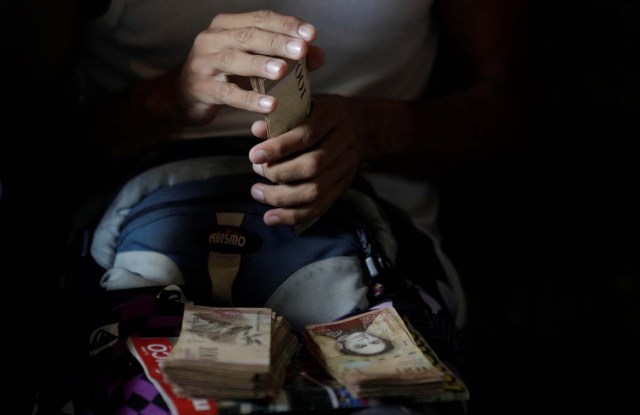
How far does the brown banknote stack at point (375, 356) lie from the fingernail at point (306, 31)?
36 centimetres

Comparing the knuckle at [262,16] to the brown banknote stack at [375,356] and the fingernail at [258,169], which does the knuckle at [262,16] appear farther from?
the brown banknote stack at [375,356]

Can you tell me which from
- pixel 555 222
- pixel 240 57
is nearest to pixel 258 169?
pixel 240 57

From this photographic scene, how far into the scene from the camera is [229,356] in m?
0.80

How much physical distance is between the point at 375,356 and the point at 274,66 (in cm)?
37

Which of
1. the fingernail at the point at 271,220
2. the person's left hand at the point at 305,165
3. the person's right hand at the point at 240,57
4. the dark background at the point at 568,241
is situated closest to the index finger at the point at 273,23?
the person's right hand at the point at 240,57

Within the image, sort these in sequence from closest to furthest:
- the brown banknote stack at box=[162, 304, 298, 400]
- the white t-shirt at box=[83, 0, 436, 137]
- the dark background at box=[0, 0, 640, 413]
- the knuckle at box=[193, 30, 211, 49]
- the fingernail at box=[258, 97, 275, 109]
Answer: the brown banknote stack at box=[162, 304, 298, 400] → the fingernail at box=[258, 97, 275, 109] → the knuckle at box=[193, 30, 211, 49] → the white t-shirt at box=[83, 0, 436, 137] → the dark background at box=[0, 0, 640, 413]

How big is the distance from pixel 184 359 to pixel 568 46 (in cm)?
97

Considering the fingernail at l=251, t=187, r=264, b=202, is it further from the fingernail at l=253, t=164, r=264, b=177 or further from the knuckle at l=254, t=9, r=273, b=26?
→ the knuckle at l=254, t=9, r=273, b=26

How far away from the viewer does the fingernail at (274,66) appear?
901 millimetres

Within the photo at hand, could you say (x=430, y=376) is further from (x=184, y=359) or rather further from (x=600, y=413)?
(x=600, y=413)

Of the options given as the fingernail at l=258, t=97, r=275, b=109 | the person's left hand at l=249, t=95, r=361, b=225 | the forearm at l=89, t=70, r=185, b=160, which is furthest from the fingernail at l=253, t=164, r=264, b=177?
the forearm at l=89, t=70, r=185, b=160

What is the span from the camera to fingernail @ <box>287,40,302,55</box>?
2.99 ft

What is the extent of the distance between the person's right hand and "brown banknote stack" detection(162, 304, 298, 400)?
262 mm

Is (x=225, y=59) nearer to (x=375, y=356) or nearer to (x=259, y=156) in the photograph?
(x=259, y=156)
